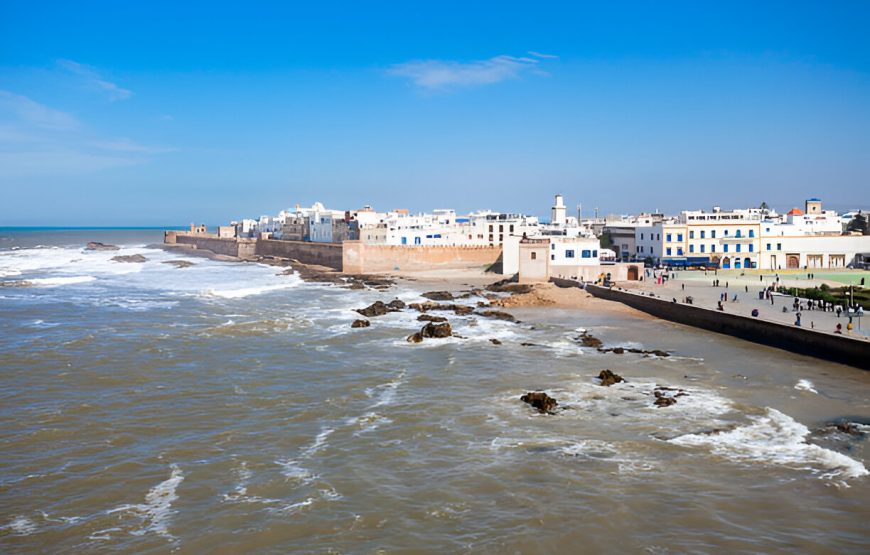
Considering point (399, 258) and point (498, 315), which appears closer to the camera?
point (498, 315)

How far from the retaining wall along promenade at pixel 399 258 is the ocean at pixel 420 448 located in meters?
35.4

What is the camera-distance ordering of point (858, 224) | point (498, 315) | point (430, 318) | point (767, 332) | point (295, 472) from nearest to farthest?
point (295, 472), point (767, 332), point (430, 318), point (498, 315), point (858, 224)

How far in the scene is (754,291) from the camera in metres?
38.7

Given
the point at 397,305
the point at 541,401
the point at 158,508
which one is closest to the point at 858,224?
the point at 397,305

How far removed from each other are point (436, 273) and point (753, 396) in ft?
145

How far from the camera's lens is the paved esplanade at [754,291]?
2730 centimetres

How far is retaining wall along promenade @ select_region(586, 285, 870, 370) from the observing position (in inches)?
875

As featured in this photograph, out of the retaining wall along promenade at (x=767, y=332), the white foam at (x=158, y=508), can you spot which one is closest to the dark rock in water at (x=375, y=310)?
the retaining wall along promenade at (x=767, y=332)

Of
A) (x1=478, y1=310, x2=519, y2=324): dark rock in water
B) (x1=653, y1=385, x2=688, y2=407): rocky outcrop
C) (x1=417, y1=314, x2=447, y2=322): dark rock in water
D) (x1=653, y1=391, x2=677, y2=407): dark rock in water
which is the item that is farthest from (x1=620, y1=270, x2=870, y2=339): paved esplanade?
(x1=417, y1=314, x2=447, y2=322): dark rock in water

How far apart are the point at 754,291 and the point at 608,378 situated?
22634 millimetres

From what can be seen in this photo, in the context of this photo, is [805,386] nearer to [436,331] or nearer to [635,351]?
[635,351]

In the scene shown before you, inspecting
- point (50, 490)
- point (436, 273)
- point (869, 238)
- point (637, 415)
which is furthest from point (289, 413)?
point (869, 238)

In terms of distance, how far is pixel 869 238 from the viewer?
54.7 metres

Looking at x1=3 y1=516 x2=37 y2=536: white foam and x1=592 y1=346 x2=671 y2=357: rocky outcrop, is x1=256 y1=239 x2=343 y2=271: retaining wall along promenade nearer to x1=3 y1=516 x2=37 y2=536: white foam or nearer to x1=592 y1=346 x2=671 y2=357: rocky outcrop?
x1=592 y1=346 x2=671 y2=357: rocky outcrop
